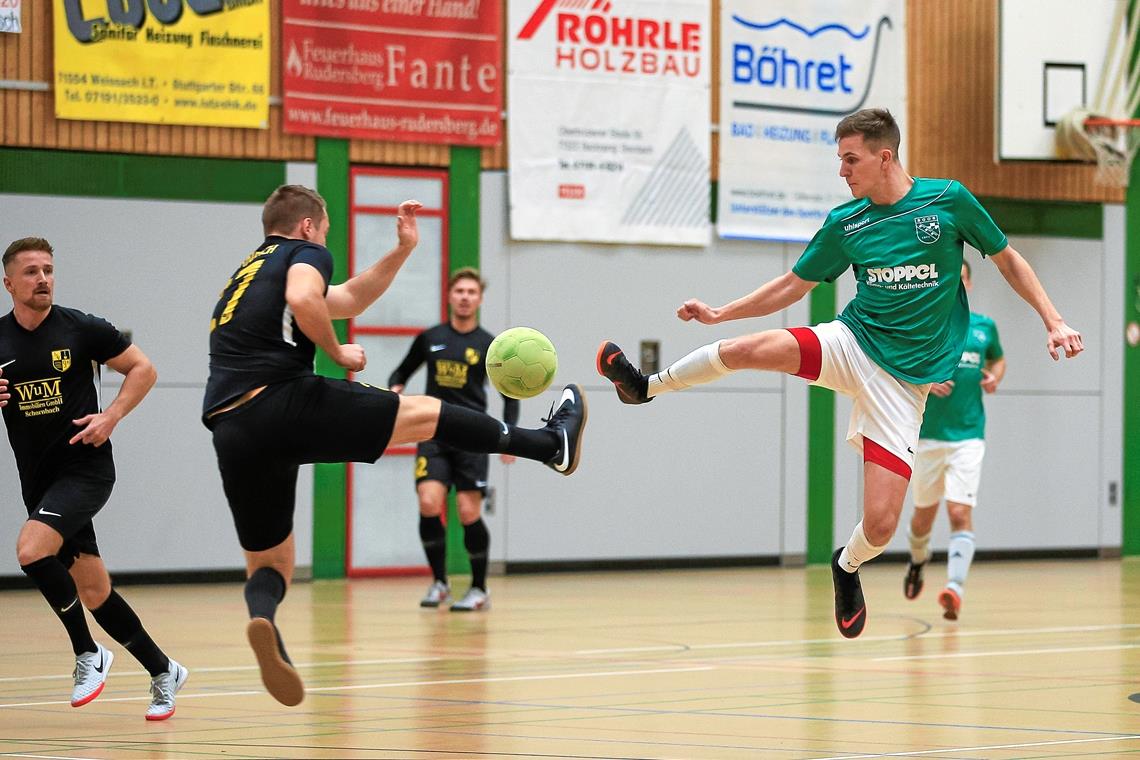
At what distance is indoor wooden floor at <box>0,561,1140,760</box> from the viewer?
6.78m

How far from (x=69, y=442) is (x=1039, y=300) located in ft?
15.3

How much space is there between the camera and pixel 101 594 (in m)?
7.76

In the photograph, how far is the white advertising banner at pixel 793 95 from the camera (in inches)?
685

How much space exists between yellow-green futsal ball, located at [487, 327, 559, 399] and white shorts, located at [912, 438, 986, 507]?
18.8ft

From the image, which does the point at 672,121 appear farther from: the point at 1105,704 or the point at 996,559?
the point at 1105,704

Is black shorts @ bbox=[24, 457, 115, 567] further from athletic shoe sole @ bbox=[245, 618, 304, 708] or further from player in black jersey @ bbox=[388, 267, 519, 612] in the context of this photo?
player in black jersey @ bbox=[388, 267, 519, 612]

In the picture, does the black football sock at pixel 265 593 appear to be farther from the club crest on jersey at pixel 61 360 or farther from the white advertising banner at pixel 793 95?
the white advertising banner at pixel 793 95

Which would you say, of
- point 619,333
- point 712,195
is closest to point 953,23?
point 712,195

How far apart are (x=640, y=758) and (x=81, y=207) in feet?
33.9

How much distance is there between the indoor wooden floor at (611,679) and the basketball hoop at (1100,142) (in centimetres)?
540

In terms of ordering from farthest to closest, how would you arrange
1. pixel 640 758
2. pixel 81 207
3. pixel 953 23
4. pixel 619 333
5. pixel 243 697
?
pixel 953 23, pixel 619 333, pixel 81 207, pixel 243 697, pixel 640 758

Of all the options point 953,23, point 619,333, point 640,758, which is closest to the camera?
point 640,758

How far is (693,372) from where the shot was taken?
7832 millimetres

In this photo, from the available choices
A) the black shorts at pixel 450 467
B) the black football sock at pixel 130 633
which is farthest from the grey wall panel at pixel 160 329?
the black football sock at pixel 130 633
